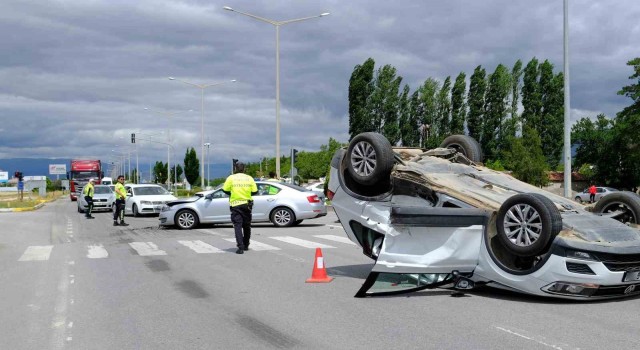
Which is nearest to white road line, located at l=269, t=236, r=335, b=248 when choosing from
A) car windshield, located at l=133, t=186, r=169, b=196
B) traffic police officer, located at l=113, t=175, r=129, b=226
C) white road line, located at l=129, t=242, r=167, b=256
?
white road line, located at l=129, t=242, r=167, b=256

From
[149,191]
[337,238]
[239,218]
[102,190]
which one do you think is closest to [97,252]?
[239,218]

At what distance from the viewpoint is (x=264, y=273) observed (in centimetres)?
1061

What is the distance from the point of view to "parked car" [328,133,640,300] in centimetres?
734

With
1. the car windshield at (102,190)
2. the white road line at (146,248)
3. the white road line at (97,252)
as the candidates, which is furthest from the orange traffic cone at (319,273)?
the car windshield at (102,190)

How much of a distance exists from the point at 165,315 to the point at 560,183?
229ft

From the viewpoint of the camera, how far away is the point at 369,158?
30.7 ft

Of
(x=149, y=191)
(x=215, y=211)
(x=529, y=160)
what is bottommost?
(x=215, y=211)

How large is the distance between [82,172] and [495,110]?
118 ft

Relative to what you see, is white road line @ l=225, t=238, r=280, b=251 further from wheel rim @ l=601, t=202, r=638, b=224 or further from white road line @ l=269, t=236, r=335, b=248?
wheel rim @ l=601, t=202, r=638, b=224

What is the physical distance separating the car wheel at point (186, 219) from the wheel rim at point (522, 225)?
14185mm

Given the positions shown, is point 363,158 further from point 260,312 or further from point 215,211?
point 215,211

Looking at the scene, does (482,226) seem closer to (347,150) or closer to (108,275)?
(347,150)

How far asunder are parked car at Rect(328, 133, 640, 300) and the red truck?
1910 inches

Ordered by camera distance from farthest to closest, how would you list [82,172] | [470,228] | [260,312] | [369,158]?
1. [82,172]
2. [369,158]
3. [470,228]
4. [260,312]
